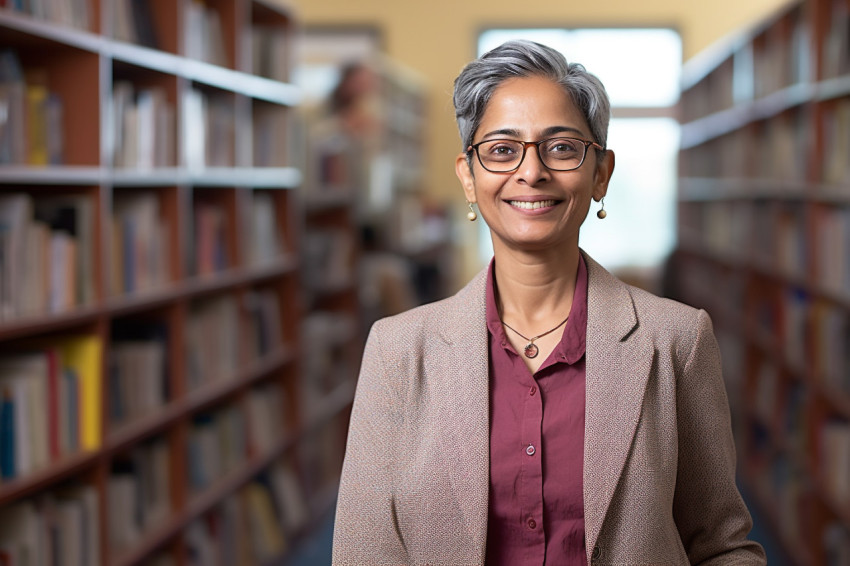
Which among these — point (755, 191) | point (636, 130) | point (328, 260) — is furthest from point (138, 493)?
point (636, 130)

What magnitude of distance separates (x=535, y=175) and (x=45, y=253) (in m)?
1.68

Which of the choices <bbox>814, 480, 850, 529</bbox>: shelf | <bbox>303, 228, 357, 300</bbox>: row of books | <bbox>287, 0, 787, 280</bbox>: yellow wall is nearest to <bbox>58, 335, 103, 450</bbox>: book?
<bbox>303, 228, 357, 300</bbox>: row of books

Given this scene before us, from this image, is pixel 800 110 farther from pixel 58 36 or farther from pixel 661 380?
pixel 661 380

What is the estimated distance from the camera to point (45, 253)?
264 centimetres

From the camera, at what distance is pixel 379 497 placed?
4.76ft

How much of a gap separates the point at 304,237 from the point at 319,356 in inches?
24.8

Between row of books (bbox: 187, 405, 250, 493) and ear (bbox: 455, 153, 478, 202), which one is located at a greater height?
ear (bbox: 455, 153, 478, 202)

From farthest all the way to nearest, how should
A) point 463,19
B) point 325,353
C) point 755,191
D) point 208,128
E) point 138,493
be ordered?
point 463,19
point 755,191
point 325,353
point 208,128
point 138,493

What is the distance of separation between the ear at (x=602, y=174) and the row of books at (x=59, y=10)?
61.4 inches

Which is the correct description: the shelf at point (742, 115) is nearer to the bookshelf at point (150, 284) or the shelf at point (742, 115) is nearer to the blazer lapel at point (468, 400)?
the bookshelf at point (150, 284)

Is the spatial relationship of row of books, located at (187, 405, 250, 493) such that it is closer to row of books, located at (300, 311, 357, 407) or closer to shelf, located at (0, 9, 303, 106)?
row of books, located at (300, 311, 357, 407)

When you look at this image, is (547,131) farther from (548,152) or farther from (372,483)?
(372,483)

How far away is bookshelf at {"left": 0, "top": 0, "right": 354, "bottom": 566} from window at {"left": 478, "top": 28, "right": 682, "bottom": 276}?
635cm

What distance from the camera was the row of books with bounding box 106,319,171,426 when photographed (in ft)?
10.2
